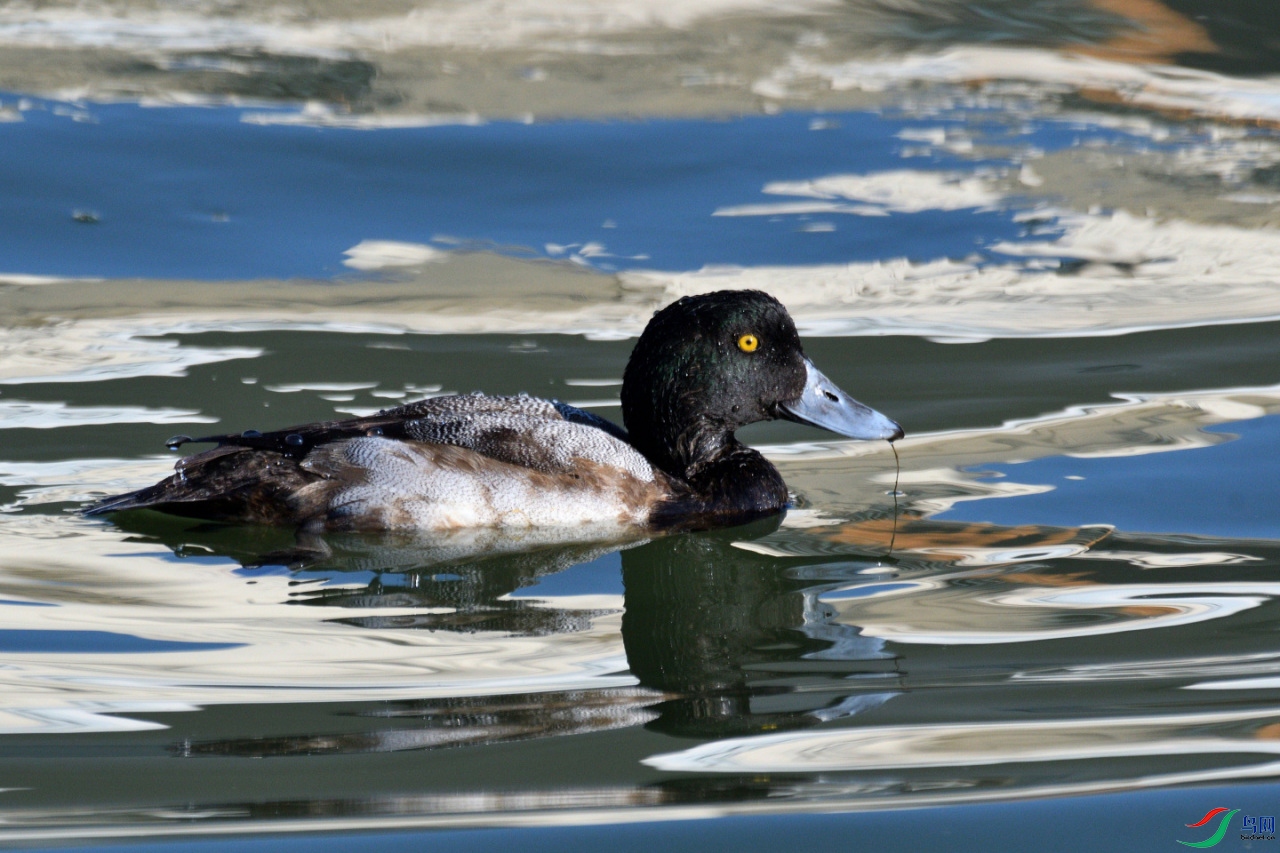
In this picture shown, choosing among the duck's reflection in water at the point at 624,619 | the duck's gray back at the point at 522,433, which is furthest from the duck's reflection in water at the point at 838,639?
the duck's gray back at the point at 522,433

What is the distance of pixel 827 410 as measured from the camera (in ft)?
21.8

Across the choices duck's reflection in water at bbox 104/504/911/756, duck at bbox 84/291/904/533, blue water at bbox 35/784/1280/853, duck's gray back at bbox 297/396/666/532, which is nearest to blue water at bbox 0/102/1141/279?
duck at bbox 84/291/904/533

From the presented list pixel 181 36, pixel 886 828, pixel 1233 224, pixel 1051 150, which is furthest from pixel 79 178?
pixel 886 828

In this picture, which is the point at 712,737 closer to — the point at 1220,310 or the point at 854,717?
the point at 854,717

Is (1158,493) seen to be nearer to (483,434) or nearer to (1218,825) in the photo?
(483,434)

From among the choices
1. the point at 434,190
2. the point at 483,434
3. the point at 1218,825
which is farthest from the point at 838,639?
the point at 434,190

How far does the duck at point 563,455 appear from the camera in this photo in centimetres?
583

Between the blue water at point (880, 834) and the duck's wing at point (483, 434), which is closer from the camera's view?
the blue water at point (880, 834)

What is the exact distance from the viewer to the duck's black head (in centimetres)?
643

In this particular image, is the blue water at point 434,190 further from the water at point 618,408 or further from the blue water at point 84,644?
the blue water at point 84,644

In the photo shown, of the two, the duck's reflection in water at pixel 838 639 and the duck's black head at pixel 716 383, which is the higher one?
the duck's black head at pixel 716 383

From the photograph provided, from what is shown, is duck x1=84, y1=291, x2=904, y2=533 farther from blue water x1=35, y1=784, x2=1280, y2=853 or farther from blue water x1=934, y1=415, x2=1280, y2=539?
blue water x1=35, y1=784, x2=1280, y2=853

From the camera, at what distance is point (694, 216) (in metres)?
10.9

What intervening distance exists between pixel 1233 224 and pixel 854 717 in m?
8.22
